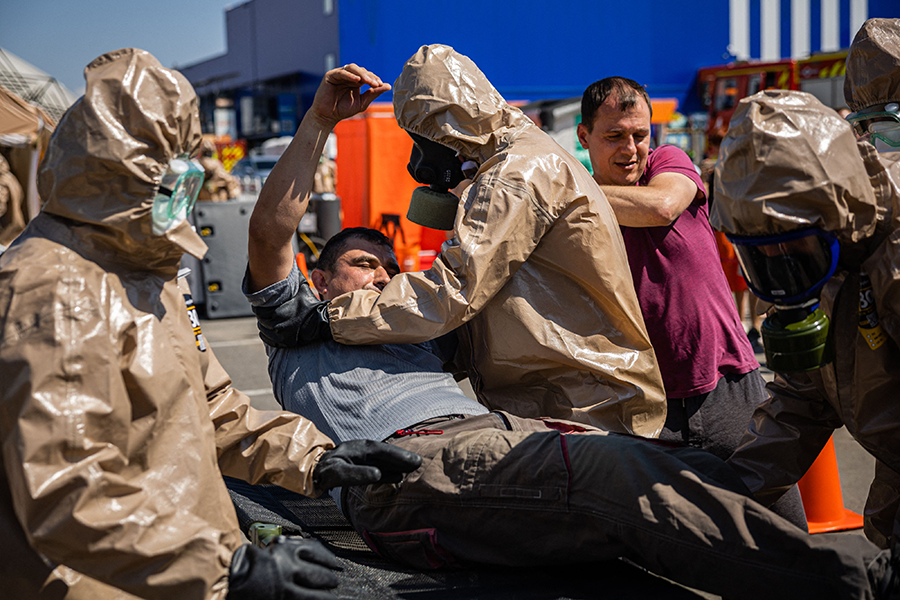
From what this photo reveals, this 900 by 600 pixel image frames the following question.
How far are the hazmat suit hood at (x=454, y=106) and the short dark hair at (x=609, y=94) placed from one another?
0.59m

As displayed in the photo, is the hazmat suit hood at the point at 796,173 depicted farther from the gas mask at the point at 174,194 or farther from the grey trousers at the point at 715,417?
the grey trousers at the point at 715,417

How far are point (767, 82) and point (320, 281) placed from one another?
52.6 ft

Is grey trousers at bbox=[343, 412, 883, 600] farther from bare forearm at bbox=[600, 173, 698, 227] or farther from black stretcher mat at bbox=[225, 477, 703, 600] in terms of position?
bare forearm at bbox=[600, 173, 698, 227]

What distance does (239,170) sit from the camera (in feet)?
54.5

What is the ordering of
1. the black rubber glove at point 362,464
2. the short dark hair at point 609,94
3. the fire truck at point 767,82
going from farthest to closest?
the fire truck at point 767,82, the short dark hair at point 609,94, the black rubber glove at point 362,464

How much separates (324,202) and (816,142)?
8.65 m

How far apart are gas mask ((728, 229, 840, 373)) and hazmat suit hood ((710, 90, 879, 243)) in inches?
Answer: 1.2

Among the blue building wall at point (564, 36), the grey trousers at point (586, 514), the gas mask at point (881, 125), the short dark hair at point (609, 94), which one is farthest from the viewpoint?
the blue building wall at point (564, 36)

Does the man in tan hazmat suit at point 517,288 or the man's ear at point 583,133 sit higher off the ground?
the man's ear at point 583,133

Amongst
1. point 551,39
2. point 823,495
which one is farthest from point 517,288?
point 551,39

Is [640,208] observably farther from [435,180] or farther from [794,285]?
[794,285]

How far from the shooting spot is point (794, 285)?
1.64 m

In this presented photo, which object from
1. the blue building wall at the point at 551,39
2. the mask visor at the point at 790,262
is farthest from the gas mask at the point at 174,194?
the blue building wall at the point at 551,39

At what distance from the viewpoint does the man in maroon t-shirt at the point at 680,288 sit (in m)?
2.76
